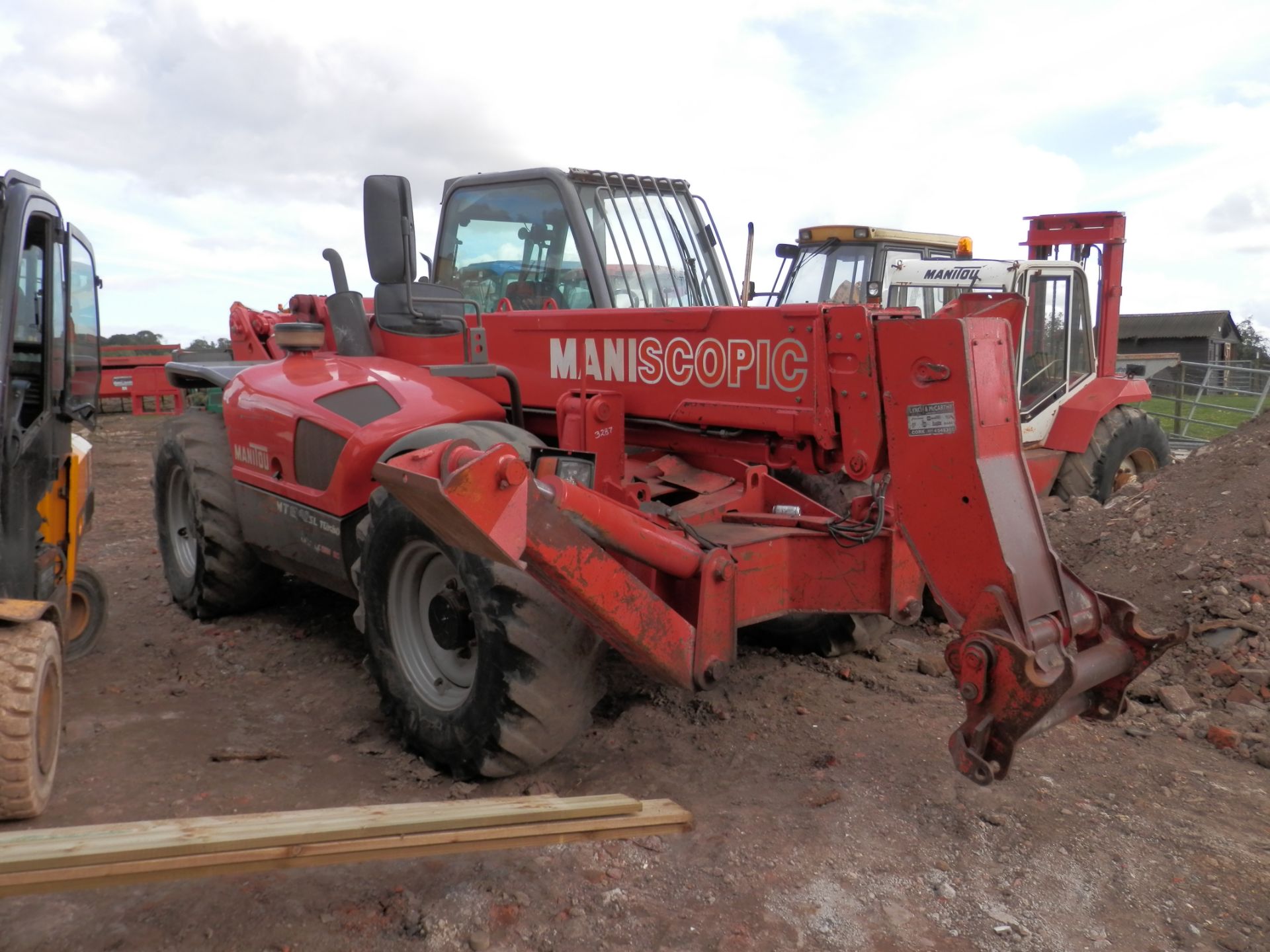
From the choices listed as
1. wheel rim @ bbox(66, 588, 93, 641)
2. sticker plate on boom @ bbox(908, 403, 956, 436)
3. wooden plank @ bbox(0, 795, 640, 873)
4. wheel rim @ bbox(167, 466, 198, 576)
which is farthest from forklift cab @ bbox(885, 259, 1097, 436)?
wheel rim @ bbox(66, 588, 93, 641)

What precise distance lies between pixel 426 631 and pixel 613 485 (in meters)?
0.93

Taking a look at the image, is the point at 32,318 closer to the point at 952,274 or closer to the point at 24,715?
the point at 24,715

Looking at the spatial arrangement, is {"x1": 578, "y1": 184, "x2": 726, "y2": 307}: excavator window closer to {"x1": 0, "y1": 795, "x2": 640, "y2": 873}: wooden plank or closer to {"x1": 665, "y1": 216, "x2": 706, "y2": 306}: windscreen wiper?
{"x1": 665, "y1": 216, "x2": 706, "y2": 306}: windscreen wiper

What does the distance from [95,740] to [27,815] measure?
39.2 inches

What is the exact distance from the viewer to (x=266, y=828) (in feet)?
9.37

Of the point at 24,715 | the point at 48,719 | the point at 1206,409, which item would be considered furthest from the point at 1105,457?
the point at 1206,409

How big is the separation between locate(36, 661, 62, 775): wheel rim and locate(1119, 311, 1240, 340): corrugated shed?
39.2 metres

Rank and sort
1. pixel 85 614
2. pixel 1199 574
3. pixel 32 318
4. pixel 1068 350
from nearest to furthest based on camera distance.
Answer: pixel 32 318
pixel 85 614
pixel 1199 574
pixel 1068 350

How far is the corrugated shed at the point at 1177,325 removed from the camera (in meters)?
37.5

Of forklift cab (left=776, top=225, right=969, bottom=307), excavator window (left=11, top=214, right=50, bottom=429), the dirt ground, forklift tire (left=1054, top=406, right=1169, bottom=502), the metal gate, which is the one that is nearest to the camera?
the dirt ground

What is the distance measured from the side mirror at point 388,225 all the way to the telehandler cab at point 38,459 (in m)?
1.23

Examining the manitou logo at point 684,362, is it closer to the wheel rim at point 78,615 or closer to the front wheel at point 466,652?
the front wheel at point 466,652

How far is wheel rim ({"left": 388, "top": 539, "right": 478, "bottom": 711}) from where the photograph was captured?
4012mm

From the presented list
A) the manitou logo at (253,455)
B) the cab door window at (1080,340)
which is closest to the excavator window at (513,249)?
the manitou logo at (253,455)
